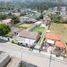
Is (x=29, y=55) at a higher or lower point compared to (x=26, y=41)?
lower

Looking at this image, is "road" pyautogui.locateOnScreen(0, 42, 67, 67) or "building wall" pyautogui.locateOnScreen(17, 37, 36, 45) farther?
"building wall" pyautogui.locateOnScreen(17, 37, 36, 45)

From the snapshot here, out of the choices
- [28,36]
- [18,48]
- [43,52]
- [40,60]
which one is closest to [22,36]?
[28,36]

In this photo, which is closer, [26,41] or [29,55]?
[29,55]

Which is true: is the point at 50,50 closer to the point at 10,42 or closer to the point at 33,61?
the point at 33,61

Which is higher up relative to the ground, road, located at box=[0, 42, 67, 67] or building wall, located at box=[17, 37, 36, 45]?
building wall, located at box=[17, 37, 36, 45]

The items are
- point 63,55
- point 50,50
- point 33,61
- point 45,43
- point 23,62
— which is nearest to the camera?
point 23,62

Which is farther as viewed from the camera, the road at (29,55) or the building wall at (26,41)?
the building wall at (26,41)

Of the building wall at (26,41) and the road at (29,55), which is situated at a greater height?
the building wall at (26,41)

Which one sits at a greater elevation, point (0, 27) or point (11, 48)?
point (0, 27)
